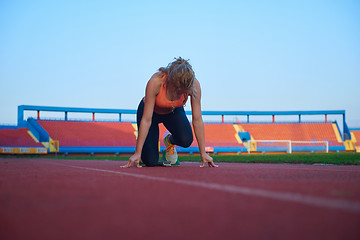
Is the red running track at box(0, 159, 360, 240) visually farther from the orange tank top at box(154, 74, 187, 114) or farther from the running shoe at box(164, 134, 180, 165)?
the running shoe at box(164, 134, 180, 165)

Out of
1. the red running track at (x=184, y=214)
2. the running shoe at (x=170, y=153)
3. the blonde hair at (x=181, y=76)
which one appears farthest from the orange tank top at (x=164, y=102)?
the red running track at (x=184, y=214)

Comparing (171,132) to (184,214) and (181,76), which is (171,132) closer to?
(181,76)

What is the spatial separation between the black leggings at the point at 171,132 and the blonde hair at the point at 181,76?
86 centimetres

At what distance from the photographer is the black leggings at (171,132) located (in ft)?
18.1

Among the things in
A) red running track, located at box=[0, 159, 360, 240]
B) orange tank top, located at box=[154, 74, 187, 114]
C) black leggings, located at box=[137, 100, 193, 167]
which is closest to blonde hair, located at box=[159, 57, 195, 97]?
orange tank top, located at box=[154, 74, 187, 114]

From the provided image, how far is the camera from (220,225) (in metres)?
1.36

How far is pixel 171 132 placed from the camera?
225 inches

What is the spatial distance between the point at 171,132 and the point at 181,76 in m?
1.52

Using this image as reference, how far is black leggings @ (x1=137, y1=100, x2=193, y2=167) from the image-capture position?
5.51m

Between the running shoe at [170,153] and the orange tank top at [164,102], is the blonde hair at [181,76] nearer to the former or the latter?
the orange tank top at [164,102]

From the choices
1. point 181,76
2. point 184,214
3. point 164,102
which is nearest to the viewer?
point 184,214

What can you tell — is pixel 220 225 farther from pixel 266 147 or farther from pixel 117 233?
pixel 266 147

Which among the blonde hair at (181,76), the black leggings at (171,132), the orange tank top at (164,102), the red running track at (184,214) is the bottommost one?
the red running track at (184,214)

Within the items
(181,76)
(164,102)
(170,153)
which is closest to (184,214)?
(181,76)
